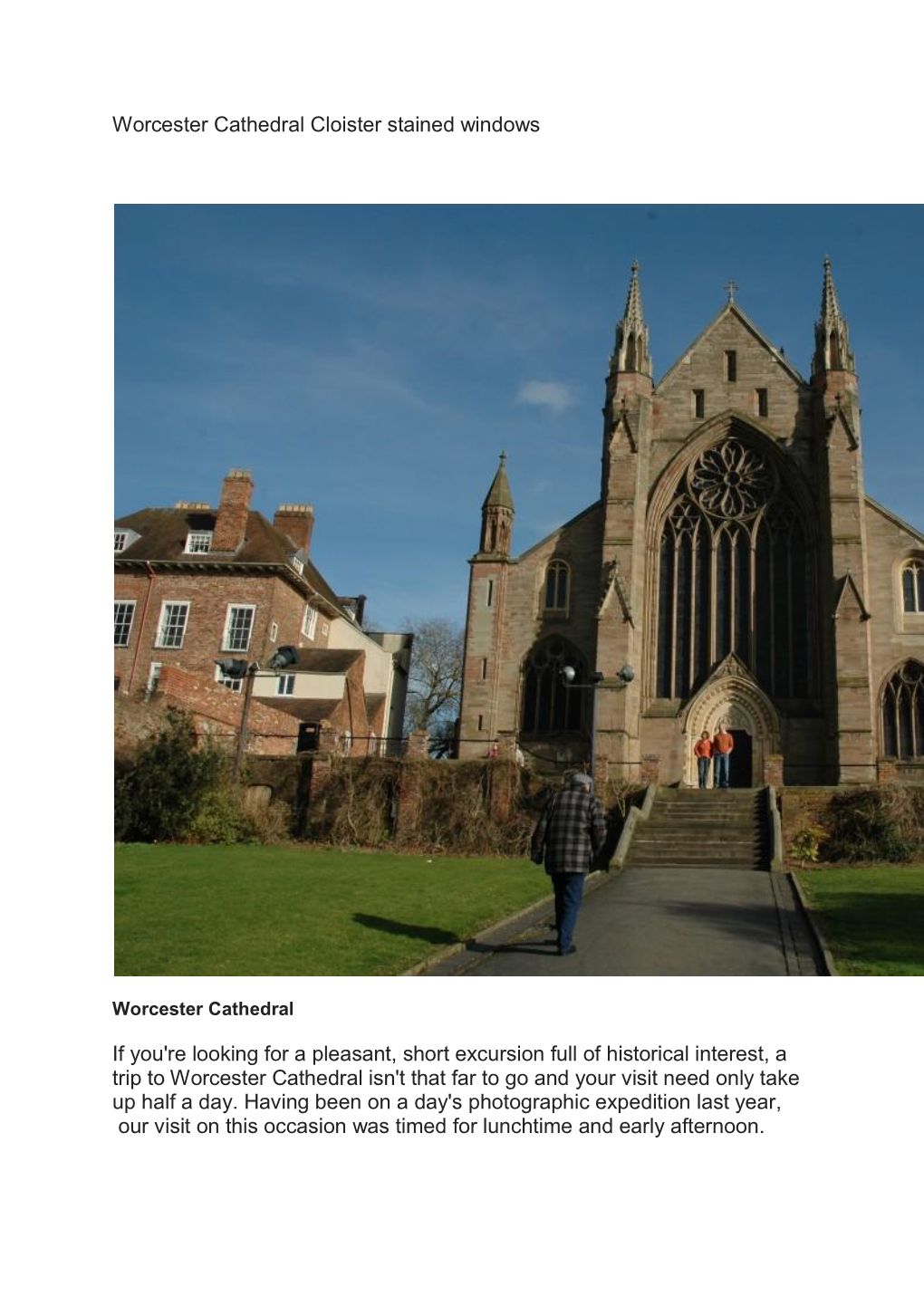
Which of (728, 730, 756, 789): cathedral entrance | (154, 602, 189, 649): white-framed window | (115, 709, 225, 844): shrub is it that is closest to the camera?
(115, 709, 225, 844): shrub

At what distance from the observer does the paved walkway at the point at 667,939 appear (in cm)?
831

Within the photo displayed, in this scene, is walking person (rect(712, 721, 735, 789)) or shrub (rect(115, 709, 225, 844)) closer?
shrub (rect(115, 709, 225, 844))

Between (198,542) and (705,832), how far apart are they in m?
24.9

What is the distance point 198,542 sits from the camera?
3697cm

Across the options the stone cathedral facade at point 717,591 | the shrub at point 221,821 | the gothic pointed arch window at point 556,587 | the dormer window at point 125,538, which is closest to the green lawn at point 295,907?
the shrub at point 221,821

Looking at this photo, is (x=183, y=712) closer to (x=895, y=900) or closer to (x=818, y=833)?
(x=818, y=833)

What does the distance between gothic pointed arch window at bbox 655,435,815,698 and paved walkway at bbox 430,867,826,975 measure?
721 inches

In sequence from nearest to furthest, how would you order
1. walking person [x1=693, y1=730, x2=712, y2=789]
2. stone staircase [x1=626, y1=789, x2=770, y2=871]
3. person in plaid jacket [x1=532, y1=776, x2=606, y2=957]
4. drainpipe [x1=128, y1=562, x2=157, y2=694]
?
person in plaid jacket [x1=532, y1=776, x2=606, y2=957] → stone staircase [x1=626, y1=789, x2=770, y2=871] → walking person [x1=693, y1=730, x2=712, y2=789] → drainpipe [x1=128, y1=562, x2=157, y2=694]

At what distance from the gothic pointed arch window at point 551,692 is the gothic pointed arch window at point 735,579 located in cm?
293

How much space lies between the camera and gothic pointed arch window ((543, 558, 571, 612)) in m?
33.9

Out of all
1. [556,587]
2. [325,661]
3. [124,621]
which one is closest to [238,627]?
[325,661]

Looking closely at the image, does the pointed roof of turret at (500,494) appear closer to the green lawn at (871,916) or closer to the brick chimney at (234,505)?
the brick chimney at (234,505)

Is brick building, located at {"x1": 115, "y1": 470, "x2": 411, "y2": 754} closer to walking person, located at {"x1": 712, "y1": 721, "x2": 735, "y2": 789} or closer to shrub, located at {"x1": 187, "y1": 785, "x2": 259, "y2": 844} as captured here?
shrub, located at {"x1": 187, "y1": 785, "x2": 259, "y2": 844}

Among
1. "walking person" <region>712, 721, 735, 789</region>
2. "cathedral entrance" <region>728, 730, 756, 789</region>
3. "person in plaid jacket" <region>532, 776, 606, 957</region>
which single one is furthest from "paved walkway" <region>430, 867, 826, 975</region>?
"cathedral entrance" <region>728, 730, 756, 789</region>
